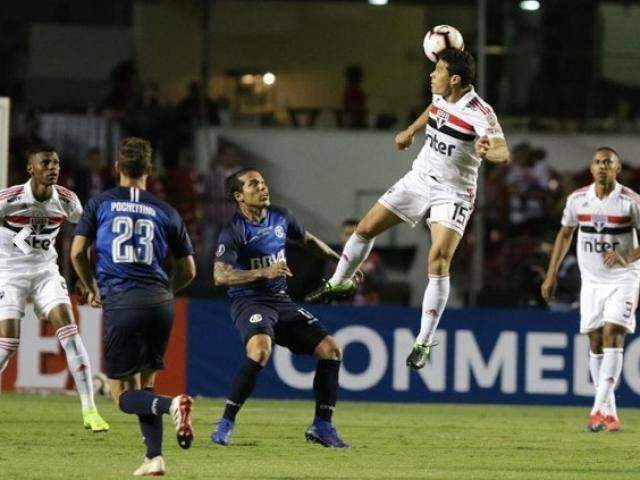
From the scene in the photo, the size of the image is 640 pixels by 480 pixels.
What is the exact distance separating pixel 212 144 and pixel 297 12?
5049 millimetres

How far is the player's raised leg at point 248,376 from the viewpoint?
11727 mm

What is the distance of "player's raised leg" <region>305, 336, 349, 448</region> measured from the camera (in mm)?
11930

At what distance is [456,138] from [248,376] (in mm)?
2377

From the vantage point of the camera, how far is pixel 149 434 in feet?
31.7

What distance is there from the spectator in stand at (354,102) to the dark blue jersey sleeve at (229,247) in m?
12.4

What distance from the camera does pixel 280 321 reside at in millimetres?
11969

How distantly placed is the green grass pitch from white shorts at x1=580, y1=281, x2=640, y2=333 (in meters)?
1.01

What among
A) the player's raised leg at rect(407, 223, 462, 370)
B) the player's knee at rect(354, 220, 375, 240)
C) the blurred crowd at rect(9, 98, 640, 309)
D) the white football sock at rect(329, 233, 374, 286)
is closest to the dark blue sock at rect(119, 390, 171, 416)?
the player's raised leg at rect(407, 223, 462, 370)

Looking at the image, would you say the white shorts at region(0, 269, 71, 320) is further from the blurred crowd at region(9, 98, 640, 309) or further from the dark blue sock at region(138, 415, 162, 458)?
the blurred crowd at region(9, 98, 640, 309)

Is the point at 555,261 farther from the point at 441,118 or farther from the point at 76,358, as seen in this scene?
the point at 76,358

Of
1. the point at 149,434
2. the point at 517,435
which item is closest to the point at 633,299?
the point at 517,435

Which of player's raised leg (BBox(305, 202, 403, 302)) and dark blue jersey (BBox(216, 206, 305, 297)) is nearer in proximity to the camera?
dark blue jersey (BBox(216, 206, 305, 297))

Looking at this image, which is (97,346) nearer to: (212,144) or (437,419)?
(437,419)

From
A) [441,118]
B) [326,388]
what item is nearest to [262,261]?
[326,388]
